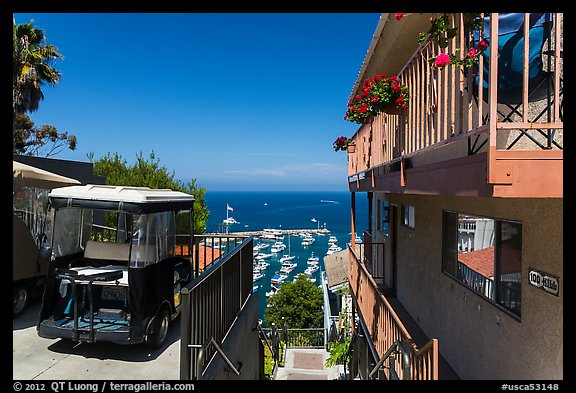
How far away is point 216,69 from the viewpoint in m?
35.3

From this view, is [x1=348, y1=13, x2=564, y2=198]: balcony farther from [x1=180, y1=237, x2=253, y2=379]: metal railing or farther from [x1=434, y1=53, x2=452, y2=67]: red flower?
[x1=180, y1=237, x2=253, y2=379]: metal railing

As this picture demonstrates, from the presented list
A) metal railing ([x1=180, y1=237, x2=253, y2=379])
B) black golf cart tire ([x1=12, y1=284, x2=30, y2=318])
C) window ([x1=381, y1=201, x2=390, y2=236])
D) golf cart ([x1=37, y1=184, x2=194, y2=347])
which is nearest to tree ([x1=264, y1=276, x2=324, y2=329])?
window ([x1=381, y1=201, x2=390, y2=236])

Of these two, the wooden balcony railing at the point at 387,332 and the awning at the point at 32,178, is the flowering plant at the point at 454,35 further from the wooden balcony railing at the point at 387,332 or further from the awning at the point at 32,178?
the awning at the point at 32,178

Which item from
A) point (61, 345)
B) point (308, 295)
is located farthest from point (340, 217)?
point (61, 345)

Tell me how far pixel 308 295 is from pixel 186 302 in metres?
36.4

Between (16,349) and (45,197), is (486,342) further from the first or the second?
(45,197)

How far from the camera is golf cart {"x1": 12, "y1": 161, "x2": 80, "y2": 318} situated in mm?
6449

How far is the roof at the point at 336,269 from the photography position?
2975 centimetres

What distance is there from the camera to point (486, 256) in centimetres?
496

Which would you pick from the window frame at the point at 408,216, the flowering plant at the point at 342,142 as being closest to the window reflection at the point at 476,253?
the window frame at the point at 408,216

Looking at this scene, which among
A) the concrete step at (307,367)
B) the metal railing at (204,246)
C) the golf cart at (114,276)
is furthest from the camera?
the concrete step at (307,367)

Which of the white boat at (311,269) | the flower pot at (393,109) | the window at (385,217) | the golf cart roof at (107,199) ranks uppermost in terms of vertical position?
the flower pot at (393,109)

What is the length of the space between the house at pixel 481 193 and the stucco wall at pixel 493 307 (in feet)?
0.05

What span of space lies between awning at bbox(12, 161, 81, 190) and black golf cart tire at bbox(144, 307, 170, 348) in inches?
131
